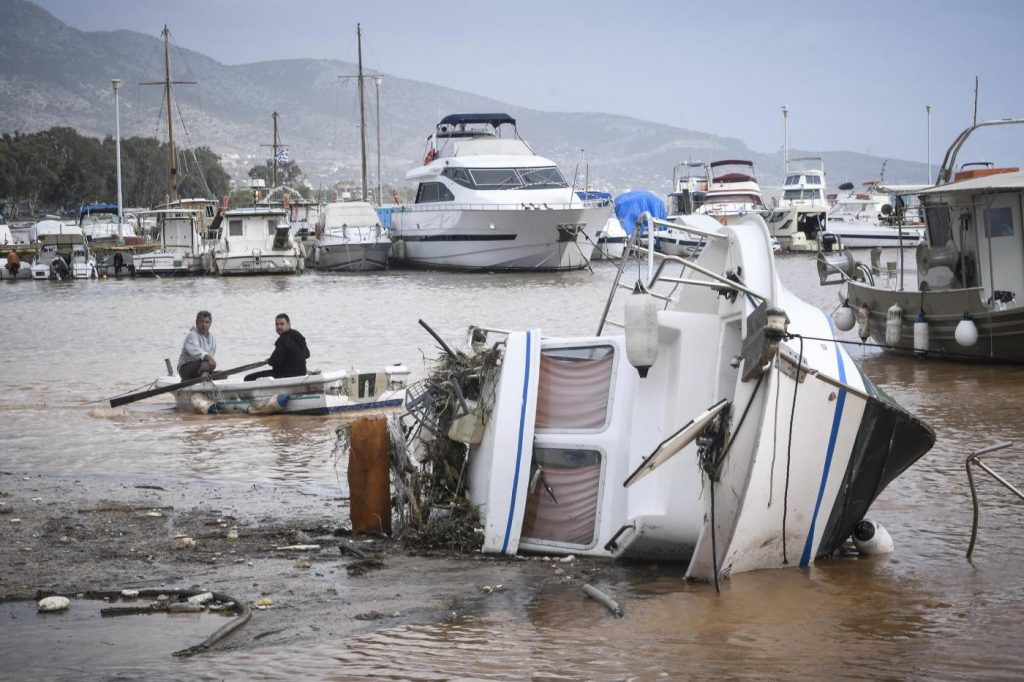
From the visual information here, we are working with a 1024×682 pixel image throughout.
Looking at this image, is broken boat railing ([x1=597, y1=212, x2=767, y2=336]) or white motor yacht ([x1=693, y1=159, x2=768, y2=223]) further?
white motor yacht ([x1=693, y1=159, x2=768, y2=223])

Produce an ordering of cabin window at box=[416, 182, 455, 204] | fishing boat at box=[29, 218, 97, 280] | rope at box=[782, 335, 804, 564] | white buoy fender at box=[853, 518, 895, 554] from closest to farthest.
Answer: rope at box=[782, 335, 804, 564]
white buoy fender at box=[853, 518, 895, 554]
cabin window at box=[416, 182, 455, 204]
fishing boat at box=[29, 218, 97, 280]

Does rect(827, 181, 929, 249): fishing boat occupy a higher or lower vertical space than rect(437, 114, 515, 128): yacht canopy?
lower

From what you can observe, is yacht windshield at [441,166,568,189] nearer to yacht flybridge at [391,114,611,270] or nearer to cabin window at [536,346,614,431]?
yacht flybridge at [391,114,611,270]

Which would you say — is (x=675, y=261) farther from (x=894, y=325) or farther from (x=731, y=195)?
(x=731, y=195)

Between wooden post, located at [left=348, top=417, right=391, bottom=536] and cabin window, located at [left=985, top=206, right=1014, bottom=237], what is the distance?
14095mm

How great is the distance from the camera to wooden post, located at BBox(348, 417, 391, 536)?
9789 millimetres

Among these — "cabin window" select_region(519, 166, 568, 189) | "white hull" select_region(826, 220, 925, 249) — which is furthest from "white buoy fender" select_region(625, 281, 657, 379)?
"white hull" select_region(826, 220, 925, 249)

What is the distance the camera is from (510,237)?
168ft

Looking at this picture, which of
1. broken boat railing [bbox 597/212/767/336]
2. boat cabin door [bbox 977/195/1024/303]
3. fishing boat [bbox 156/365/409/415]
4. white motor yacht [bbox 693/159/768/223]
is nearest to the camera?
broken boat railing [bbox 597/212/767/336]

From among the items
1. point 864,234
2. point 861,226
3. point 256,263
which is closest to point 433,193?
point 256,263

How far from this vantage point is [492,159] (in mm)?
52469

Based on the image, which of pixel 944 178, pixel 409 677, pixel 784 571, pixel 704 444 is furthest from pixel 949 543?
pixel 944 178

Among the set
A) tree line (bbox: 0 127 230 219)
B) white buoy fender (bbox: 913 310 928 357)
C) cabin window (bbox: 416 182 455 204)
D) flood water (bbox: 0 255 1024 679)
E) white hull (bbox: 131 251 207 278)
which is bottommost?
flood water (bbox: 0 255 1024 679)

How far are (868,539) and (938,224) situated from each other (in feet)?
45.8
